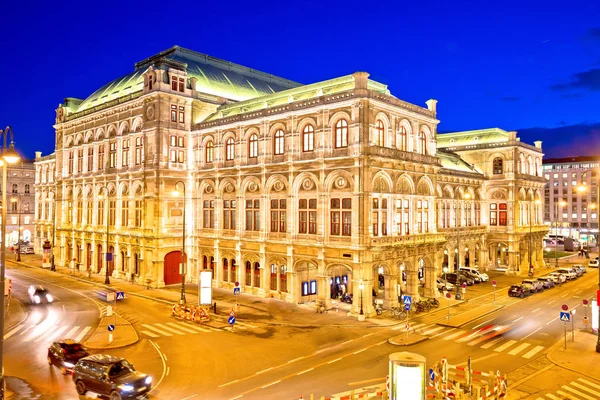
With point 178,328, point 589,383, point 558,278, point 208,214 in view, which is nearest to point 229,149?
point 208,214

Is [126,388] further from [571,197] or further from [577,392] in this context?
[571,197]

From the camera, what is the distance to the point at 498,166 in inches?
2657

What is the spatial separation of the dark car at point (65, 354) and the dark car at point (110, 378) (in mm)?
2397

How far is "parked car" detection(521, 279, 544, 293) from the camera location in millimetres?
49312

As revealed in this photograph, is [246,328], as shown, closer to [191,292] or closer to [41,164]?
[191,292]

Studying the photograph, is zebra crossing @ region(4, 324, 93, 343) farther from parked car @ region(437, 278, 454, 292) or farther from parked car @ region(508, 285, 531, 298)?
parked car @ region(508, 285, 531, 298)

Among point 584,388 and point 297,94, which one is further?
point 297,94

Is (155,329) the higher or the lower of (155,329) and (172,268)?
the lower

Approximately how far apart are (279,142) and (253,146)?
3.99 meters

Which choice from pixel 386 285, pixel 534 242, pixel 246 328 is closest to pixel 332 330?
→ pixel 246 328

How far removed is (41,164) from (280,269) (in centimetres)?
6492

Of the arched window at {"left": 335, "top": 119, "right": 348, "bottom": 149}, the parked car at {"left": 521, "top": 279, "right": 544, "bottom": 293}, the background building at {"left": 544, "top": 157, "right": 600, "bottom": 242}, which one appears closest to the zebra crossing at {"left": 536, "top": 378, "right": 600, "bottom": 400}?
the arched window at {"left": 335, "top": 119, "right": 348, "bottom": 149}

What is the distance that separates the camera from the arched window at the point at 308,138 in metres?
43.0

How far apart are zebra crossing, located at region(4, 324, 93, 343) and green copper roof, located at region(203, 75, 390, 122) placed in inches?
1052
